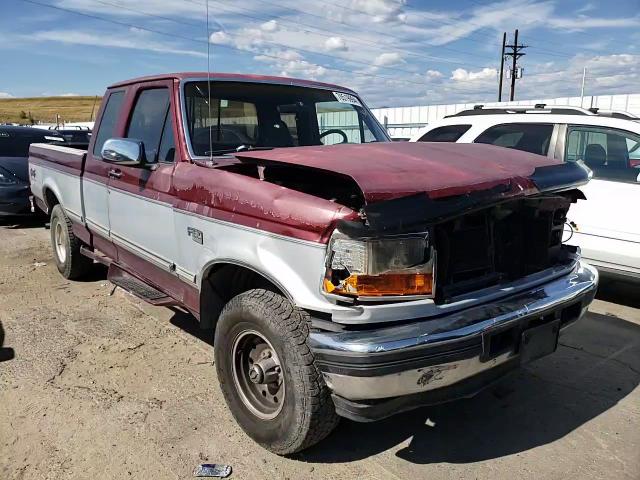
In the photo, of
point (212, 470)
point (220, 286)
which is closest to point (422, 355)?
point (212, 470)

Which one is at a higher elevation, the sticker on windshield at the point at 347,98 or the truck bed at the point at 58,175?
the sticker on windshield at the point at 347,98

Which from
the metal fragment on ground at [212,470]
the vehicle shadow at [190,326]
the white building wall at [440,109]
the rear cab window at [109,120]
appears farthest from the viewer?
the white building wall at [440,109]

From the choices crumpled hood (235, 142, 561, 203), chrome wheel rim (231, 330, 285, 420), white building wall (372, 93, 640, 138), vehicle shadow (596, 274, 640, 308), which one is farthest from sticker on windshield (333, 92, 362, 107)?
white building wall (372, 93, 640, 138)

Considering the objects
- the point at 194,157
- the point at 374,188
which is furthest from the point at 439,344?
the point at 194,157

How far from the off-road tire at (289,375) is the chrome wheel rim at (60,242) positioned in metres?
3.75

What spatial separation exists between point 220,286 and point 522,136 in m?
4.11

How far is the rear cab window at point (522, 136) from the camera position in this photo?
562 cm

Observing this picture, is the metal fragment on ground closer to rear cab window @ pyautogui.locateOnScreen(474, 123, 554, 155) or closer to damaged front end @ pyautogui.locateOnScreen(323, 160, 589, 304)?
damaged front end @ pyautogui.locateOnScreen(323, 160, 589, 304)

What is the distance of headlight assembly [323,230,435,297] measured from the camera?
227 cm

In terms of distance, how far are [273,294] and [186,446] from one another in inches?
39.1

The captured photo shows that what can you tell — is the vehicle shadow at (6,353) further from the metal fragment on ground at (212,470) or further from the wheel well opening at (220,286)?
the metal fragment on ground at (212,470)

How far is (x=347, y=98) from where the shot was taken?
4.59 m

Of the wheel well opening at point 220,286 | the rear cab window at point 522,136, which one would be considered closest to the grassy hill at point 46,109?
the rear cab window at point 522,136

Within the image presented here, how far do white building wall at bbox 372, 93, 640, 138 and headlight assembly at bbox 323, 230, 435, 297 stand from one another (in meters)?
13.1
